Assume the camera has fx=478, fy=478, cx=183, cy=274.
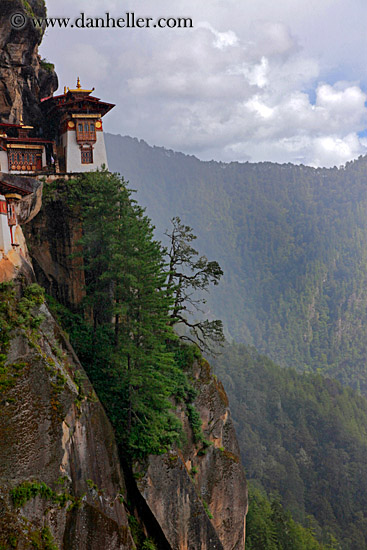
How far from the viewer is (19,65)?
112 ft

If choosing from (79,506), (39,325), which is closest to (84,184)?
(39,325)

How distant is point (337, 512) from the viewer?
7644cm

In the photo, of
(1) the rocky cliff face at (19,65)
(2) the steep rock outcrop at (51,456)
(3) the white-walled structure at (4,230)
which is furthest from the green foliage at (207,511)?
(1) the rocky cliff face at (19,65)

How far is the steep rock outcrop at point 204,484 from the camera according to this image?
76.7ft

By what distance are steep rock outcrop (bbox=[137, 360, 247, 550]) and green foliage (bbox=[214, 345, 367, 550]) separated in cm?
4268

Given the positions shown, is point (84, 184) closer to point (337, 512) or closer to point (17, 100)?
point (17, 100)

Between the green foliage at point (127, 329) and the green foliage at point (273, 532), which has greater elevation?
the green foliage at point (127, 329)

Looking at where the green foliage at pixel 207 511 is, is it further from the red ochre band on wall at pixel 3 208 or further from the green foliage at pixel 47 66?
the green foliage at pixel 47 66

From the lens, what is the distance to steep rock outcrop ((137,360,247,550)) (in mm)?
23375

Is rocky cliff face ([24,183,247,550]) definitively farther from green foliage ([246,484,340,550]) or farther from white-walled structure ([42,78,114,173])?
green foliage ([246,484,340,550])

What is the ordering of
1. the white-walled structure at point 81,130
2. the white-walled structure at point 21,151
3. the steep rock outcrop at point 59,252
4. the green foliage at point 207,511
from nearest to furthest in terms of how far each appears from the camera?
1. the green foliage at point 207,511
2. the steep rock outcrop at point 59,252
3. the white-walled structure at point 21,151
4. the white-walled structure at point 81,130

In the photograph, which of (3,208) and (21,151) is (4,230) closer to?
(3,208)

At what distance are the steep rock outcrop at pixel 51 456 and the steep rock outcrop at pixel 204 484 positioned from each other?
310 cm

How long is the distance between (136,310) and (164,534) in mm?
10941
